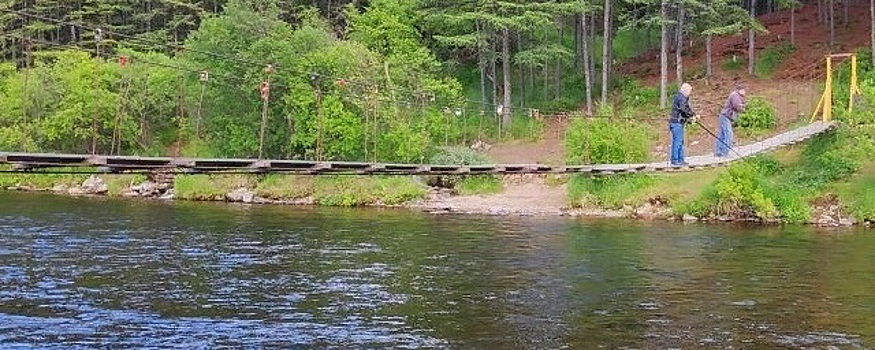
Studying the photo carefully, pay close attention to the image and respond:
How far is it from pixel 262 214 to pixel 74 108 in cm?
959

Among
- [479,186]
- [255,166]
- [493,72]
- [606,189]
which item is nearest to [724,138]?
[606,189]

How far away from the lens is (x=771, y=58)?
3291cm

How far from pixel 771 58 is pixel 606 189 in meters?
10.8

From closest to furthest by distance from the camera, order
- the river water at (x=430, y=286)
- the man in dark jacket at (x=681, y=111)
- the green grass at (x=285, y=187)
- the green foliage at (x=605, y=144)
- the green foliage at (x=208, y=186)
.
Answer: the river water at (x=430, y=286) < the man in dark jacket at (x=681, y=111) < the green foliage at (x=605, y=144) < the green grass at (x=285, y=187) < the green foliage at (x=208, y=186)

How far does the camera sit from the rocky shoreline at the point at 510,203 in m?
23.1

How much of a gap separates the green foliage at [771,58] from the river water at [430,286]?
1212 cm

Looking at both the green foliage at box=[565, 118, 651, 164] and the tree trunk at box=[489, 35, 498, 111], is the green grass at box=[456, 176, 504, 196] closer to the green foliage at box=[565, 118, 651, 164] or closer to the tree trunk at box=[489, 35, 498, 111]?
the green foliage at box=[565, 118, 651, 164]

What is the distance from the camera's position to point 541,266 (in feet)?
51.9

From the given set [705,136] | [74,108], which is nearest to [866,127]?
[705,136]

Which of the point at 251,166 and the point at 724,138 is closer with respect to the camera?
the point at 251,166

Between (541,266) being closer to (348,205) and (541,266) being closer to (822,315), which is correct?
(822,315)

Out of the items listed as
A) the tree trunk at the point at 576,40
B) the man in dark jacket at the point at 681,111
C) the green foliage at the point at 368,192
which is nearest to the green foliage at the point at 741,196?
the man in dark jacket at the point at 681,111

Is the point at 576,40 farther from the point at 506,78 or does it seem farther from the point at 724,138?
the point at 724,138

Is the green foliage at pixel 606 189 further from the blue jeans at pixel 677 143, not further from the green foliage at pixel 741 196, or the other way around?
the blue jeans at pixel 677 143
